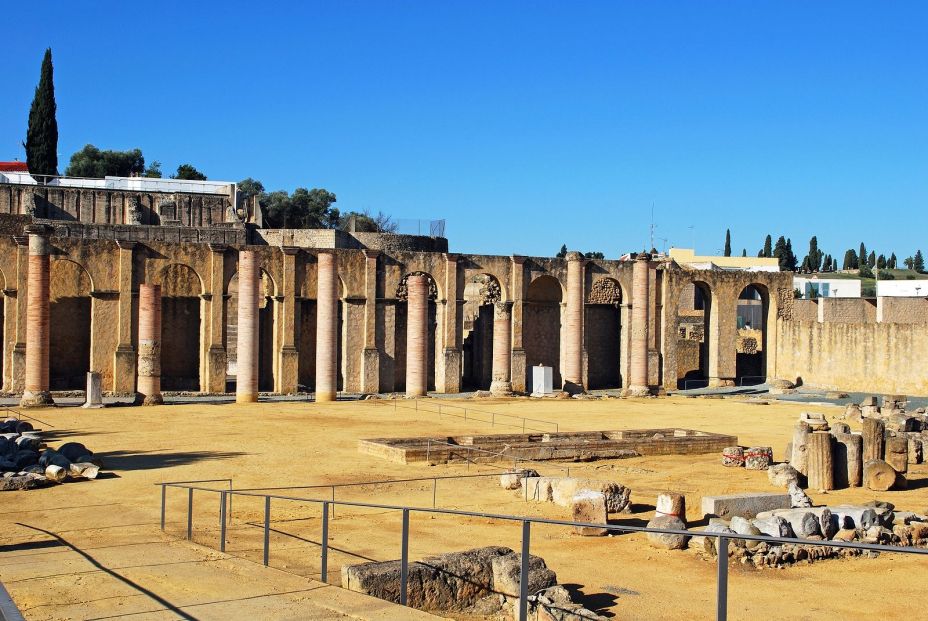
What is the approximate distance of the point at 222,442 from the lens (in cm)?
2559

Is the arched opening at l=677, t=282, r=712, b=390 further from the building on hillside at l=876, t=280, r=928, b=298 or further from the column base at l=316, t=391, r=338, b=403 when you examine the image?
the building on hillside at l=876, t=280, r=928, b=298

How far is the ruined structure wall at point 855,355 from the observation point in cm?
4134

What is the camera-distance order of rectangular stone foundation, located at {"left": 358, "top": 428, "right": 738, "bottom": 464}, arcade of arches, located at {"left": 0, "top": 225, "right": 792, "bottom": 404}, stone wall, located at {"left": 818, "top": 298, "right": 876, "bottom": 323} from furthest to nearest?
stone wall, located at {"left": 818, "top": 298, "right": 876, "bottom": 323} < arcade of arches, located at {"left": 0, "top": 225, "right": 792, "bottom": 404} < rectangular stone foundation, located at {"left": 358, "top": 428, "right": 738, "bottom": 464}

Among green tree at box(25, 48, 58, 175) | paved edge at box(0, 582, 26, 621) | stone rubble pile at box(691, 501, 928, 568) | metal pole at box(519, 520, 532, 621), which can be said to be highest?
green tree at box(25, 48, 58, 175)

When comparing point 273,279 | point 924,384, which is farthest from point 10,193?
point 924,384

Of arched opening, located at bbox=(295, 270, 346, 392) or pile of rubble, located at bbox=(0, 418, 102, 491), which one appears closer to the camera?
pile of rubble, located at bbox=(0, 418, 102, 491)

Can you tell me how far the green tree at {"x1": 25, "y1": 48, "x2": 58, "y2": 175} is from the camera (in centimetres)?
6469

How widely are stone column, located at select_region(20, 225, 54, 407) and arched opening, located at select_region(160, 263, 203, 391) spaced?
21.8 ft

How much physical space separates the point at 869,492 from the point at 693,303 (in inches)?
1628

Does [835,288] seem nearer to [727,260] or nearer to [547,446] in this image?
[727,260]

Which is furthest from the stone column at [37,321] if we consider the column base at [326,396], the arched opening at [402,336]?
the arched opening at [402,336]

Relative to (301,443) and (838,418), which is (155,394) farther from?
(838,418)

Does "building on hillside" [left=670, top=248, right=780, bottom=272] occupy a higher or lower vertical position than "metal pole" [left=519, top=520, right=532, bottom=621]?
higher

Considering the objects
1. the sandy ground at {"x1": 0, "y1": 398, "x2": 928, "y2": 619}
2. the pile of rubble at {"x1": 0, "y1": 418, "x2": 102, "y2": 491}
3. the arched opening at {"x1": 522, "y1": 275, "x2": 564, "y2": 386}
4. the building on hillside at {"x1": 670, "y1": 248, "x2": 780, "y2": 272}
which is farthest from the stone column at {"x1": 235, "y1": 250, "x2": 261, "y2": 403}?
the building on hillside at {"x1": 670, "y1": 248, "x2": 780, "y2": 272}
